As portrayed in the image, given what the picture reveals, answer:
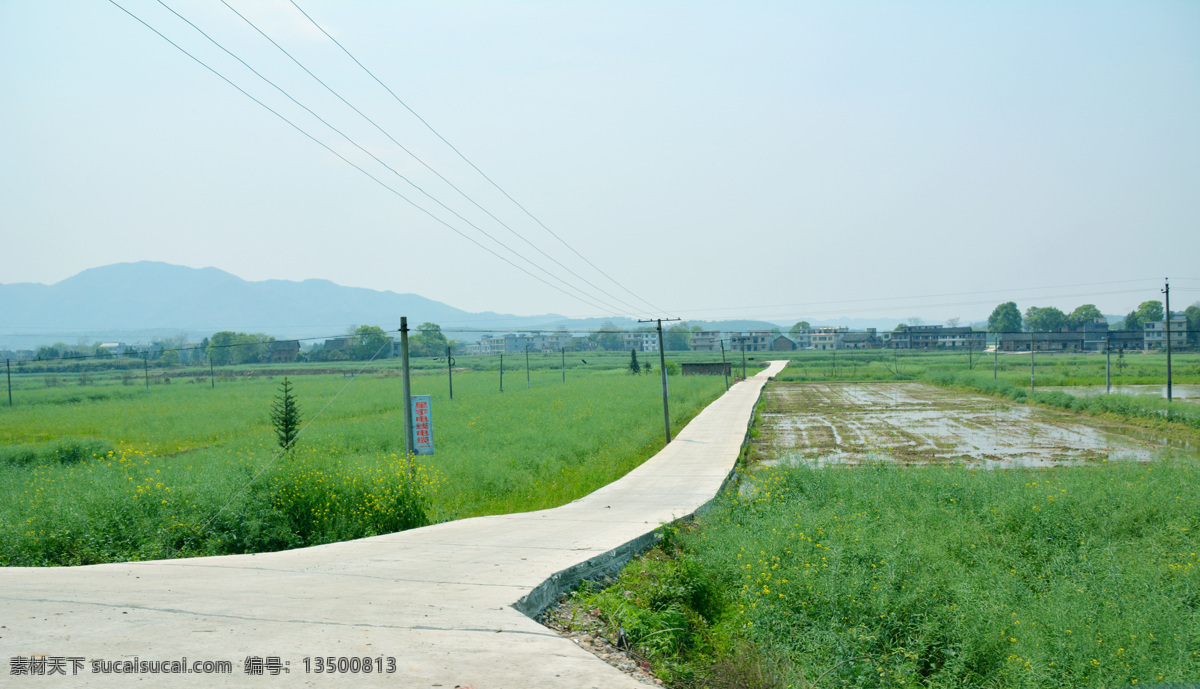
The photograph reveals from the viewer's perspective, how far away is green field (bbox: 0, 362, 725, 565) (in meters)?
9.91

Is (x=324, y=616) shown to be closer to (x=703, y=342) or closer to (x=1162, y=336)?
(x=1162, y=336)

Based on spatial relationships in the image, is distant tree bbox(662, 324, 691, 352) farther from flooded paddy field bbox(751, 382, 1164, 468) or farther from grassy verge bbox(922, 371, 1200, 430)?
flooded paddy field bbox(751, 382, 1164, 468)

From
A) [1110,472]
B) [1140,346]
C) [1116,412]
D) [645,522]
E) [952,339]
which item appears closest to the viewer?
[645,522]

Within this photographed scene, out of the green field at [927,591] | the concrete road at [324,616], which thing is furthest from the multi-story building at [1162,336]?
the concrete road at [324,616]

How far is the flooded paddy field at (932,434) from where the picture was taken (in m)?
20.9

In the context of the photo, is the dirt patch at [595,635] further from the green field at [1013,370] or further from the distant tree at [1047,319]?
the distant tree at [1047,319]

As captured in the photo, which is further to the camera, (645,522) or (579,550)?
(645,522)

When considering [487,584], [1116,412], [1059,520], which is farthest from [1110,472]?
[1116,412]

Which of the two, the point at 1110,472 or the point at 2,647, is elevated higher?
the point at 2,647

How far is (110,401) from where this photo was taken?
42.3 m

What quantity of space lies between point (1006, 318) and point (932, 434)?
15203 centimetres

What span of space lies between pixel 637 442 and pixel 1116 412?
22927 mm

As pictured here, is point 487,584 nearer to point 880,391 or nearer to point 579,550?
point 579,550

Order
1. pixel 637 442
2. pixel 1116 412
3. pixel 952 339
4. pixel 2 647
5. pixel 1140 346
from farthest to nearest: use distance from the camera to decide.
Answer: pixel 952 339
pixel 1140 346
pixel 1116 412
pixel 637 442
pixel 2 647
